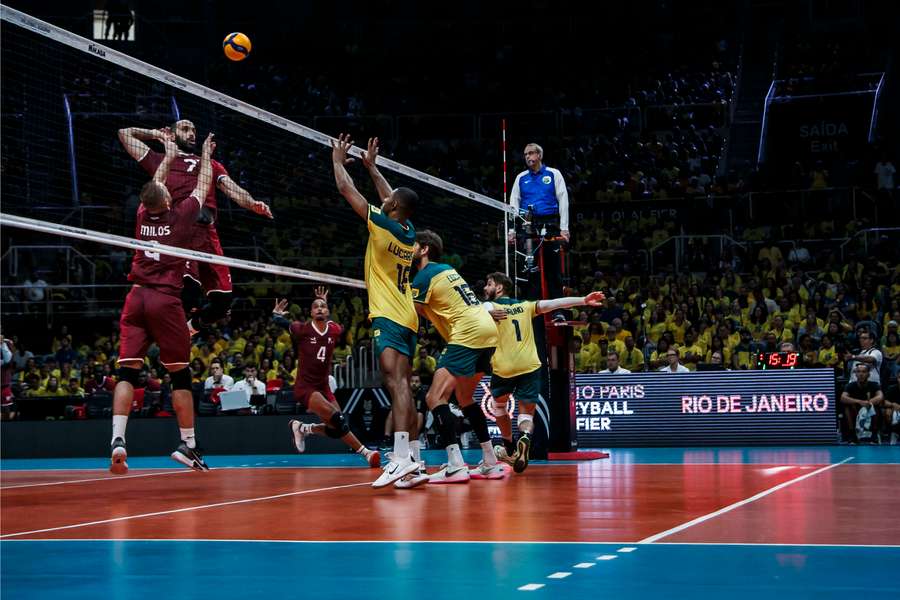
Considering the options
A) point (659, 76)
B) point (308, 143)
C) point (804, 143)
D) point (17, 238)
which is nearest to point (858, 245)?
point (804, 143)

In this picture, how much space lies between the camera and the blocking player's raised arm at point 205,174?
10234mm

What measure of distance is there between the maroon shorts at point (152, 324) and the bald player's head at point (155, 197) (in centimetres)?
70

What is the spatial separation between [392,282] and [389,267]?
0.40 ft

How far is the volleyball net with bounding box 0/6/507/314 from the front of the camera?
2233 centimetres

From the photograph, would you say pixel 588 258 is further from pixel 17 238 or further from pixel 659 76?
pixel 17 238

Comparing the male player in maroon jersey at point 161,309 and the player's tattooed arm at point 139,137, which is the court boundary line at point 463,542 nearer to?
the male player in maroon jersey at point 161,309

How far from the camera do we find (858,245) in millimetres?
22516

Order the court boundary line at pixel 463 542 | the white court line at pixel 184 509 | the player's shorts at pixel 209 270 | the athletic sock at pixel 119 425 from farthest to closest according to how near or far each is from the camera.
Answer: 1. the player's shorts at pixel 209 270
2. the athletic sock at pixel 119 425
3. the white court line at pixel 184 509
4. the court boundary line at pixel 463 542

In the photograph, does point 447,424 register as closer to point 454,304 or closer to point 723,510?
point 454,304

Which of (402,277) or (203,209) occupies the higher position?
(203,209)

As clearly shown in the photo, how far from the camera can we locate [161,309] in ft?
31.8

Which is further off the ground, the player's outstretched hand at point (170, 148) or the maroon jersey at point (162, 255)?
the player's outstretched hand at point (170, 148)

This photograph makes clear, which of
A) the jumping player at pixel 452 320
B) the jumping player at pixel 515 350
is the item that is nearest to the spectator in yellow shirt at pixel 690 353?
the jumping player at pixel 515 350

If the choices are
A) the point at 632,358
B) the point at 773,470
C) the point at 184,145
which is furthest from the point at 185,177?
the point at 632,358
